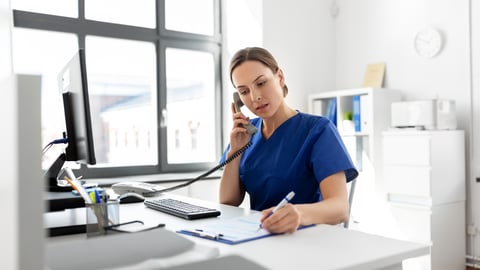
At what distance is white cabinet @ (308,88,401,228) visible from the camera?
11.4 ft

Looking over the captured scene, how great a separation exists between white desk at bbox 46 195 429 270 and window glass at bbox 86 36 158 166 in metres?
2.49

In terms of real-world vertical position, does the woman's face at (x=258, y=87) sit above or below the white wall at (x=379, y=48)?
below

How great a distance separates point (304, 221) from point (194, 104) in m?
2.93

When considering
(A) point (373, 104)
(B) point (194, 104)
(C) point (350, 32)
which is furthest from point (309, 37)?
(B) point (194, 104)

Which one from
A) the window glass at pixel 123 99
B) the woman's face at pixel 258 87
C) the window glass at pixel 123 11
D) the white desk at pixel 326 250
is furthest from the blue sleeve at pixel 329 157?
the window glass at pixel 123 11

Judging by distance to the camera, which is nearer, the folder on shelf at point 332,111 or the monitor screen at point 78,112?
the monitor screen at point 78,112

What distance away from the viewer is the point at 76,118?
124 cm

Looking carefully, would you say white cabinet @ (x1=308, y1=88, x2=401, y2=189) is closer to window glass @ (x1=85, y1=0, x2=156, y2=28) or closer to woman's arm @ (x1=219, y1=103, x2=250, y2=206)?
window glass @ (x1=85, y1=0, x2=156, y2=28)

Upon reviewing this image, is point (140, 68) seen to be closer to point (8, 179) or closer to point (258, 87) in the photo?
point (258, 87)

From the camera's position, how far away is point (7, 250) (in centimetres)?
42

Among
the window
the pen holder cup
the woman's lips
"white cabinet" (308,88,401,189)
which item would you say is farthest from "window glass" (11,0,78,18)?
the pen holder cup

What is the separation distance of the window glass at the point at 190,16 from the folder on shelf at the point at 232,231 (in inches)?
114

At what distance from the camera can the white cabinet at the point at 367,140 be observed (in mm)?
3477

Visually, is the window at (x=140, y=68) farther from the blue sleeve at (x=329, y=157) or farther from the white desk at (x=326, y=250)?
the white desk at (x=326, y=250)
